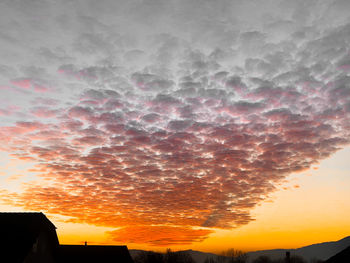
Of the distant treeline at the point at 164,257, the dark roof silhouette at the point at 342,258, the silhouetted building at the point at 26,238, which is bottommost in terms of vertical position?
the dark roof silhouette at the point at 342,258

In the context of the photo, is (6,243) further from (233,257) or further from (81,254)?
(233,257)

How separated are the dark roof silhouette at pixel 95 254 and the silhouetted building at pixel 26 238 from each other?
1193 cm

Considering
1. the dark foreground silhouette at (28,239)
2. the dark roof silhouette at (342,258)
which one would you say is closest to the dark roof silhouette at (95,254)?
the dark foreground silhouette at (28,239)

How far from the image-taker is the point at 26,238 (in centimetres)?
3375

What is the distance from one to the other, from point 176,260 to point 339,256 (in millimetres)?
76473

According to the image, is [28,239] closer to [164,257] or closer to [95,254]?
[95,254]

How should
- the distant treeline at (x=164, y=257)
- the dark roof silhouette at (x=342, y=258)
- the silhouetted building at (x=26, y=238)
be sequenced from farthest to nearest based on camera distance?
the distant treeline at (x=164, y=257) < the silhouetted building at (x=26, y=238) < the dark roof silhouette at (x=342, y=258)

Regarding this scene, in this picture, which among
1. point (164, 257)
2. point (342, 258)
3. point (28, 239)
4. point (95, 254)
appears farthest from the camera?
point (164, 257)

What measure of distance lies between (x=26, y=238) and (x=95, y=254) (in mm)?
18842

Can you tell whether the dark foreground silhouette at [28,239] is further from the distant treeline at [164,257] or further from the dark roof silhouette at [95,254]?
the distant treeline at [164,257]

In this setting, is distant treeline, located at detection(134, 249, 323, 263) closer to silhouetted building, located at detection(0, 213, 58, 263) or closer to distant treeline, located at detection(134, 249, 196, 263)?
distant treeline, located at detection(134, 249, 196, 263)

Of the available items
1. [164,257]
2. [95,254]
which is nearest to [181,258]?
[164,257]

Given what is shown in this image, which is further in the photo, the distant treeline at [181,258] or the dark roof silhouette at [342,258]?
the distant treeline at [181,258]

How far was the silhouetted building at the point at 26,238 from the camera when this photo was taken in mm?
32469
